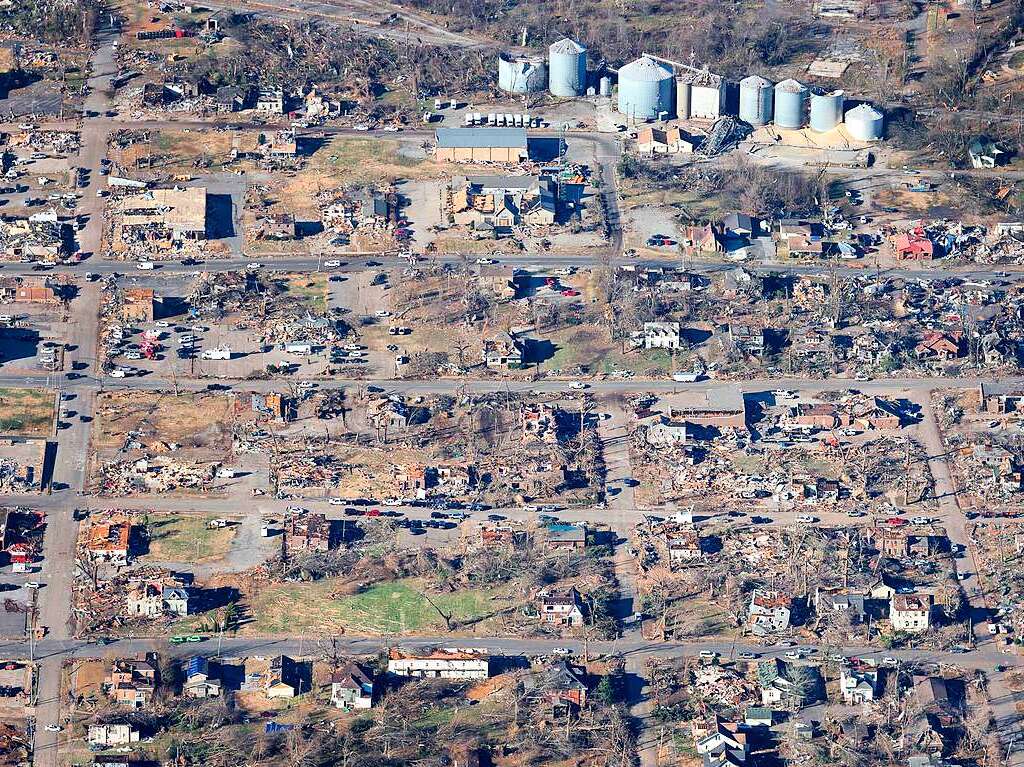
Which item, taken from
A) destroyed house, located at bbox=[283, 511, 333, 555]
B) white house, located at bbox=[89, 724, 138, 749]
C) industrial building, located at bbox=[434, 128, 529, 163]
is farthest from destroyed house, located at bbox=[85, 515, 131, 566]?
industrial building, located at bbox=[434, 128, 529, 163]

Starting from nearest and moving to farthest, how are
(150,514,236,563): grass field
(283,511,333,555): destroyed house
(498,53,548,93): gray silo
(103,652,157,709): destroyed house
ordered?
(103,652,157,709): destroyed house
(150,514,236,563): grass field
(283,511,333,555): destroyed house
(498,53,548,93): gray silo

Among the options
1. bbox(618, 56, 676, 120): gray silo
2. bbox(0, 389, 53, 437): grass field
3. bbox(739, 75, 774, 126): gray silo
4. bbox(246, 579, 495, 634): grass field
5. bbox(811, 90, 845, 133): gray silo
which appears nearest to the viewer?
bbox(246, 579, 495, 634): grass field

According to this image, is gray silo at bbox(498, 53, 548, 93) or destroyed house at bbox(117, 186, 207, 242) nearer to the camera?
destroyed house at bbox(117, 186, 207, 242)

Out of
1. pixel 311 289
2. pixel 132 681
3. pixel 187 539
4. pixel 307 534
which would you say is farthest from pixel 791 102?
pixel 132 681

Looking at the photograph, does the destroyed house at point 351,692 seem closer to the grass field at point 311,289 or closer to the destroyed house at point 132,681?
the destroyed house at point 132,681

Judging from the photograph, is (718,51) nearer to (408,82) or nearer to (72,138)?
(408,82)

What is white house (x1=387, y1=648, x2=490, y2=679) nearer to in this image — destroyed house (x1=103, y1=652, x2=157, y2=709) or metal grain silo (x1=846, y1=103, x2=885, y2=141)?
destroyed house (x1=103, y1=652, x2=157, y2=709)

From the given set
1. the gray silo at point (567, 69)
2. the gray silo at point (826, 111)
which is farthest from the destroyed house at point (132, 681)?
the gray silo at point (826, 111)

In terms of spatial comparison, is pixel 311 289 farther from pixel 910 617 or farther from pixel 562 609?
pixel 910 617
